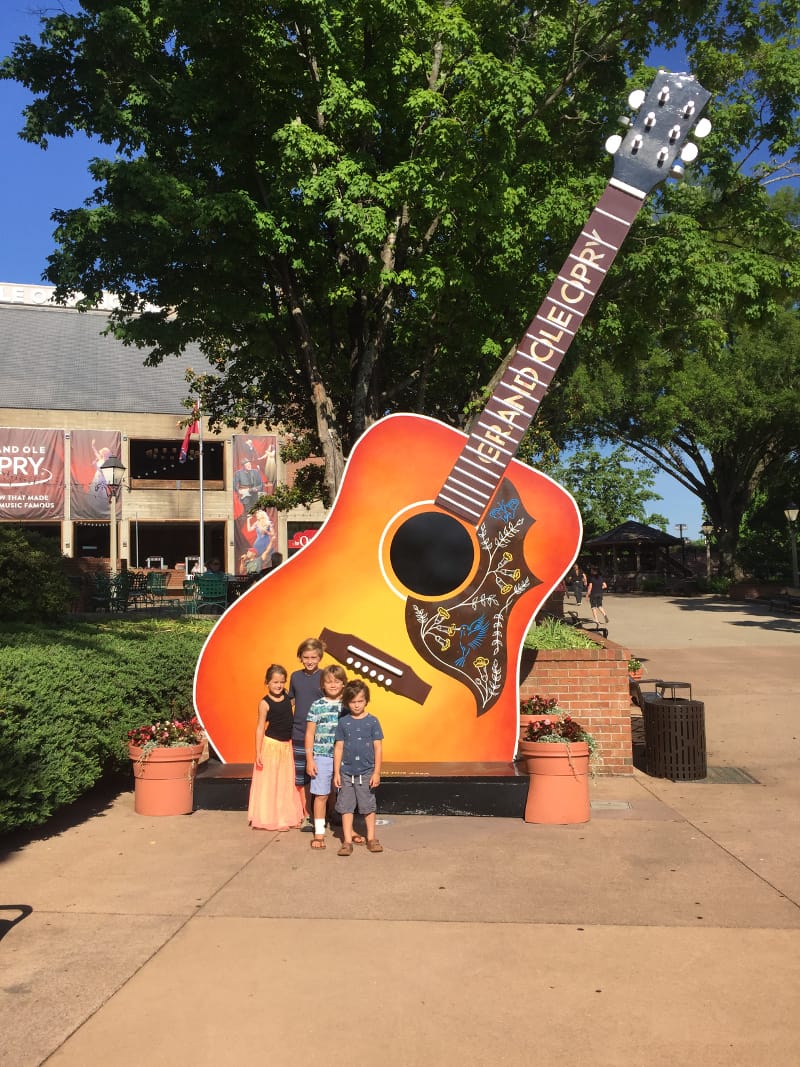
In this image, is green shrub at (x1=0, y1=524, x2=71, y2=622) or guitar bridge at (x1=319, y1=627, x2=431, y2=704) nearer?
guitar bridge at (x1=319, y1=627, x2=431, y2=704)

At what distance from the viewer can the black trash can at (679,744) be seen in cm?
835

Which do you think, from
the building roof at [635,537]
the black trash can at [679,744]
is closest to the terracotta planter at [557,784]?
the black trash can at [679,744]

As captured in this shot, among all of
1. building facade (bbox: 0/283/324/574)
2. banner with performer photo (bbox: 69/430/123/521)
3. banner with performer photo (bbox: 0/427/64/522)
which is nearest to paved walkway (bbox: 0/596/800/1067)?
building facade (bbox: 0/283/324/574)

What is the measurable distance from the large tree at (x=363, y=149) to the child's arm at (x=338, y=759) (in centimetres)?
623

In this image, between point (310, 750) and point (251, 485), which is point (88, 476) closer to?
point (251, 485)

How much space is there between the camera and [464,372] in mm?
16453

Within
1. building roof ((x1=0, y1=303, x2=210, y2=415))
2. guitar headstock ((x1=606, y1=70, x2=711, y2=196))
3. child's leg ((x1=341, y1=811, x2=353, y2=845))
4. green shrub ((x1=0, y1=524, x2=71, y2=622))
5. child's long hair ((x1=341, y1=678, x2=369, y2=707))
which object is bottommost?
child's leg ((x1=341, y1=811, x2=353, y2=845))

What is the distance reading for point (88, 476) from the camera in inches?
1662

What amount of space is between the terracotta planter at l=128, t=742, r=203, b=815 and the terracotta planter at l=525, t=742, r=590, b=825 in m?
2.67

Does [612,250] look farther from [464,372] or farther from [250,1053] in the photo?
[464,372]

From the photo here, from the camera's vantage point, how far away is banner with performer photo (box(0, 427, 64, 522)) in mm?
40906

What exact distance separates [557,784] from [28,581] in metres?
5.49

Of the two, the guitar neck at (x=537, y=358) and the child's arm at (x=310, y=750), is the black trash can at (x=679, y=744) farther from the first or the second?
the child's arm at (x=310, y=750)

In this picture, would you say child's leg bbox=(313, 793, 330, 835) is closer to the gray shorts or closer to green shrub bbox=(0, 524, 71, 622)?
the gray shorts
